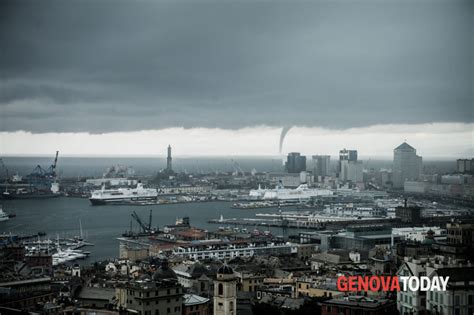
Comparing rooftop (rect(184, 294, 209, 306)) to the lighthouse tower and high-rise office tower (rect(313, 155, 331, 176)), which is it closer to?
the lighthouse tower

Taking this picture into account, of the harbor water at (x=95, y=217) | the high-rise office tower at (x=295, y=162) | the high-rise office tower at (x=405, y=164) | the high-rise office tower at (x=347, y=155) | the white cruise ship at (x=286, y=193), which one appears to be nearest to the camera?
the harbor water at (x=95, y=217)

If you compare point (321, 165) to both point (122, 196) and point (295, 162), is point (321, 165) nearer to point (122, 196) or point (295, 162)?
point (295, 162)

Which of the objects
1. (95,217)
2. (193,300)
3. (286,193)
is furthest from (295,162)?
(193,300)

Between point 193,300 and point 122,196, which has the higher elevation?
point 193,300

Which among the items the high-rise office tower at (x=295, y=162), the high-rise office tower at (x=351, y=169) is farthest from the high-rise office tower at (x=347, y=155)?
the high-rise office tower at (x=295, y=162)

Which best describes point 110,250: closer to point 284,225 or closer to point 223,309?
point 284,225

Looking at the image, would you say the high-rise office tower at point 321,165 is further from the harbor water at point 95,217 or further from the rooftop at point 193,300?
the rooftop at point 193,300
